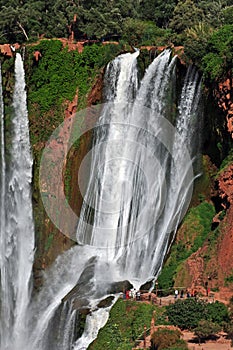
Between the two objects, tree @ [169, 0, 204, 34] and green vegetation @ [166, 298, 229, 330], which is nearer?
green vegetation @ [166, 298, 229, 330]

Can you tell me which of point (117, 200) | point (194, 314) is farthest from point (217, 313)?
point (117, 200)

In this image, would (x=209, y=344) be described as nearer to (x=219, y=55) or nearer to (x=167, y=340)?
(x=167, y=340)

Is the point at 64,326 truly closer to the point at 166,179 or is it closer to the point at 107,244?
the point at 107,244

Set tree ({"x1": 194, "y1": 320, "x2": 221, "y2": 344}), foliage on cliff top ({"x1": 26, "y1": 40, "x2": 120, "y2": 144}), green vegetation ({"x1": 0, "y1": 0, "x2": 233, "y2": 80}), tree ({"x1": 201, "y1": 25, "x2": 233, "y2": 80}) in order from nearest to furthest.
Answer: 1. tree ({"x1": 194, "y1": 320, "x2": 221, "y2": 344})
2. tree ({"x1": 201, "y1": 25, "x2": 233, "y2": 80})
3. foliage on cliff top ({"x1": 26, "y1": 40, "x2": 120, "y2": 144})
4. green vegetation ({"x1": 0, "y1": 0, "x2": 233, "y2": 80})

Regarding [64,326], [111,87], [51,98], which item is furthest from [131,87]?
[64,326]

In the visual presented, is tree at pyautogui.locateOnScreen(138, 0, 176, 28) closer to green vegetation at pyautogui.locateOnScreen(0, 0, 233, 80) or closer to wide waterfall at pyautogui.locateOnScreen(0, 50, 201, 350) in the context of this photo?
green vegetation at pyautogui.locateOnScreen(0, 0, 233, 80)

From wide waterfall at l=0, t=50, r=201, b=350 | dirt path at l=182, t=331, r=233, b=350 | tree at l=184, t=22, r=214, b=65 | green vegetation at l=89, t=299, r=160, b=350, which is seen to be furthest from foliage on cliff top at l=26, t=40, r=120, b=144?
dirt path at l=182, t=331, r=233, b=350

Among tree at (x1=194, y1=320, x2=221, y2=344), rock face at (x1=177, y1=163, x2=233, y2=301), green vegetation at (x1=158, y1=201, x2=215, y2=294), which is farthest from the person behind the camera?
green vegetation at (x1=158, y1=201, x2=215, y2=294)
